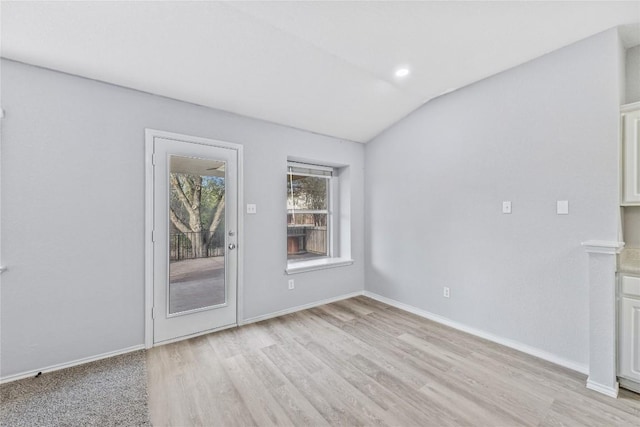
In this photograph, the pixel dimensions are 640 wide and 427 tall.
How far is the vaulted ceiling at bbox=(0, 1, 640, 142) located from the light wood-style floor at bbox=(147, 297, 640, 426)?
2537mm

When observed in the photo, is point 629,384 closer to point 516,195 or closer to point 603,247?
point 603,247

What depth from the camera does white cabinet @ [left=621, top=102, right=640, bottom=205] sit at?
204 cm

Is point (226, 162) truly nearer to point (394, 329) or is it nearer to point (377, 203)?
point (377, 203)

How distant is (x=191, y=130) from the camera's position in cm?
282

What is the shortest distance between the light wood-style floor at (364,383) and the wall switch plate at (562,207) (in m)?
1.32

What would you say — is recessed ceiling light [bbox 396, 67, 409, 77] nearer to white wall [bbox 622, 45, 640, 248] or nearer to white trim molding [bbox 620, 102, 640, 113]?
white trim molding [bbox 620, 102, 640, 113]

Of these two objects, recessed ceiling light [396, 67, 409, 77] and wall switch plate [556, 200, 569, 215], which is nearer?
wall switch plate [556, 200, 569, 215]

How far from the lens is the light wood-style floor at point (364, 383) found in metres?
1.73

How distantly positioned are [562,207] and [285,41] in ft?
8.98

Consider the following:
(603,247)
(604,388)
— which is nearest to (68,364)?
(604,388)

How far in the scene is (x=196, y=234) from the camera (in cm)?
283

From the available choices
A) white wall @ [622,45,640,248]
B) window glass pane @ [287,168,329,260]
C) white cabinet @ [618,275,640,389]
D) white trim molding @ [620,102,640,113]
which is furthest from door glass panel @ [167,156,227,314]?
white wall @ [622,45,640,248]

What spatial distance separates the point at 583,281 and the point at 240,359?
9.81 feet

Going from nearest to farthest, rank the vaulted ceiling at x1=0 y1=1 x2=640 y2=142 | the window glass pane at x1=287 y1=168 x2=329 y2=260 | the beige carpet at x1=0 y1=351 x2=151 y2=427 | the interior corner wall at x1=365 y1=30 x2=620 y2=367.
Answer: the beige carpet at x1=0 y1=351 x2=151 y2=427 → the vaulted ceiling at x1=0 y1=1 x2=640 y2=142 → the interior corner wall at x1=365 y1=30 x2=620 y2=367 → the window glass pane at x1=287 y1=168 x2=329 y2=260
